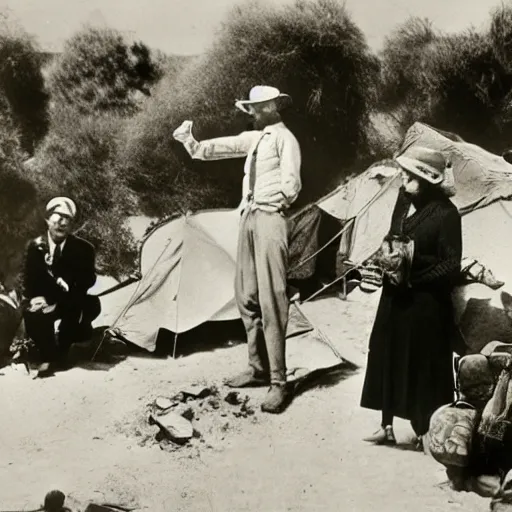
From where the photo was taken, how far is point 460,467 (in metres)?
4.61

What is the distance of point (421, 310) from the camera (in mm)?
4652

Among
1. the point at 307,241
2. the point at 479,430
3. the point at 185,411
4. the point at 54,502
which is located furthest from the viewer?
the point at 307,241

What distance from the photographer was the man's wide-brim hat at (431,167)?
15.4 ft

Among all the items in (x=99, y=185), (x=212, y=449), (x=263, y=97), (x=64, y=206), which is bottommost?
(x=212, y=449)

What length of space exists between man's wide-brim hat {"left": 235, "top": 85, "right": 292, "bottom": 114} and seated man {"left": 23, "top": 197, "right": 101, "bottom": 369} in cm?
111

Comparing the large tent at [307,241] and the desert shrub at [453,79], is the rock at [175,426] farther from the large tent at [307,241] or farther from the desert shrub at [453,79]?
the desert shrub at [453,79]

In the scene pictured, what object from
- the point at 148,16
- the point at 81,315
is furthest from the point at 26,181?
the point at 148,16

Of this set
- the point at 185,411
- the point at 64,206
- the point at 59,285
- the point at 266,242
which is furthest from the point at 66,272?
the point at 266,242

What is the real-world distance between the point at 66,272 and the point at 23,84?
3.59 ft

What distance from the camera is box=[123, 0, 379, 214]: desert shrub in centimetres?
505

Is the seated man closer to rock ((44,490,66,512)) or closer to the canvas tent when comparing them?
the canvas tent

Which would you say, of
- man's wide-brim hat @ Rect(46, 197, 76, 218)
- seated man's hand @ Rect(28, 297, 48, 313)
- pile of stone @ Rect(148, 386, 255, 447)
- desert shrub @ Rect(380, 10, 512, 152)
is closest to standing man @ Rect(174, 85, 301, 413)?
pile of stone @ Rect(148, 386, 255, 447)

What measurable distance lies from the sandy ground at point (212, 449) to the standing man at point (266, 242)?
118 millimetres

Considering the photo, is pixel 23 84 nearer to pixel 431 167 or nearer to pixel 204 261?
pixel 204 261
